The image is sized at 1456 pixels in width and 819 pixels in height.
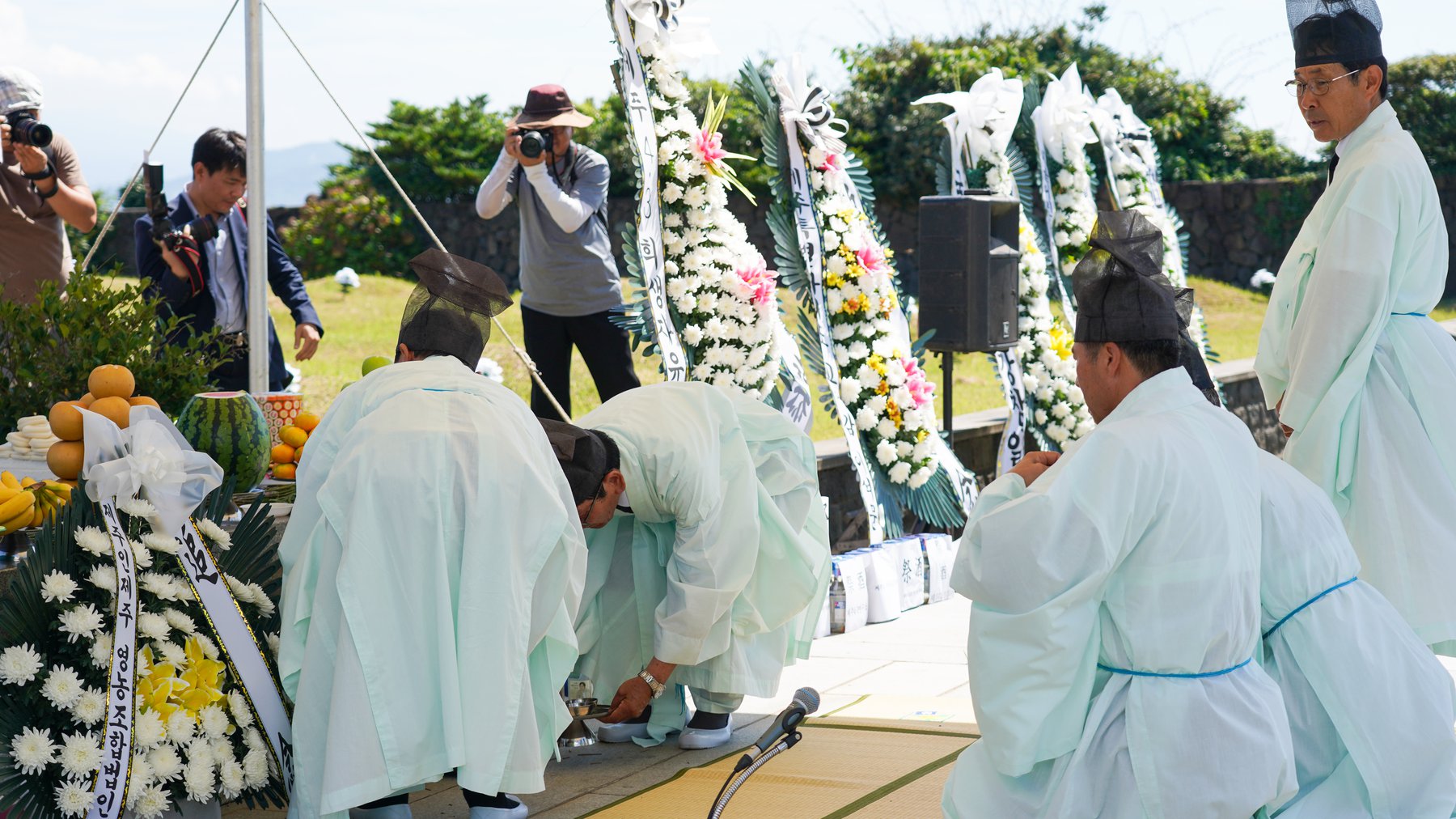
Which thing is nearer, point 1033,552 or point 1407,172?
point 1033,552

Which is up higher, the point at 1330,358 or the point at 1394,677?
the point at 1330,358

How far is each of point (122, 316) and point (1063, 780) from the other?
3.12m

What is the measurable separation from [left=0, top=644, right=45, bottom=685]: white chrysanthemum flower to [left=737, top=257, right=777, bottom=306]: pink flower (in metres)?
3.53

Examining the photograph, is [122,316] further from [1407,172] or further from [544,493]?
[1407,172]

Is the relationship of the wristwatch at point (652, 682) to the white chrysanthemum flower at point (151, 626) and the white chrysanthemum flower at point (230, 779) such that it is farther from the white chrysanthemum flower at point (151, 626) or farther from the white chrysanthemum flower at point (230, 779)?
the white chrysanthemum flower at point (151, 626)

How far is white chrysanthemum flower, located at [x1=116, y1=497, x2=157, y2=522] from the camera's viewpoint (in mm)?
3379

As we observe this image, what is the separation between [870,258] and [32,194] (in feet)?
11.5

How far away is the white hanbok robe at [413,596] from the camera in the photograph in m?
3.20

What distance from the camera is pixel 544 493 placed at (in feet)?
→ 11.2

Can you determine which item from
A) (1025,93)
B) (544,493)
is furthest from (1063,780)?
(1025,93)

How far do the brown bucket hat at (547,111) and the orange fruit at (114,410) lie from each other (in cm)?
278

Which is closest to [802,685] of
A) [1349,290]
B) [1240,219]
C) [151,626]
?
[1349,290]

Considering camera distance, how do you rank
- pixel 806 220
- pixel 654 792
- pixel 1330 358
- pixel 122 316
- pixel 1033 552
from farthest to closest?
pixel 806 220, pixel 122 316, pixel 1330 358, pixel 654 792, pixel 1033 552

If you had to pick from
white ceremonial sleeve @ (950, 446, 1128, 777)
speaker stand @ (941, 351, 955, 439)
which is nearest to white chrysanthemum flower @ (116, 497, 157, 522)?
white ceremonial sleeve @ (950, 446, 1128, 777)
